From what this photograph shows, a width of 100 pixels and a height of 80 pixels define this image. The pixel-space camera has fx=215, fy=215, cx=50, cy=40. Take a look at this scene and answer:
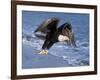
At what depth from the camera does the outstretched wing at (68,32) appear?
2.00m

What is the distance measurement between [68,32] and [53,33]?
149 mm

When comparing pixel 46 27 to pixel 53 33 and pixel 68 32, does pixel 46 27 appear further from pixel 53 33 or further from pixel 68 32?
pixel 68 32

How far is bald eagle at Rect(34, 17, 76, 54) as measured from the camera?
193 centimetres

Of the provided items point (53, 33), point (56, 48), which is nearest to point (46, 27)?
point (53, 33)

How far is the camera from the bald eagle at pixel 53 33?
1.93 m

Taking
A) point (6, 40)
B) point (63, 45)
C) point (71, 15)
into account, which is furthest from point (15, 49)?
point (71, 15)

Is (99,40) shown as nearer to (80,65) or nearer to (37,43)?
(80,65)

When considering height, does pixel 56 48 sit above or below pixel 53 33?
below

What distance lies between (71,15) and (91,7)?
0.23m

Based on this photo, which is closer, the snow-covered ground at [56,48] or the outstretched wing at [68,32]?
the snow-covered ground at [56,48]

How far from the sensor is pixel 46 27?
6.40 ft

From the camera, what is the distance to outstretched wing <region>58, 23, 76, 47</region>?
200 cm

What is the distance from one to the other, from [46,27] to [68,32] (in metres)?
0.22

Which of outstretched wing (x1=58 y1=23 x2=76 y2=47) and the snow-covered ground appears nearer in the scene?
the snow-covered ground
